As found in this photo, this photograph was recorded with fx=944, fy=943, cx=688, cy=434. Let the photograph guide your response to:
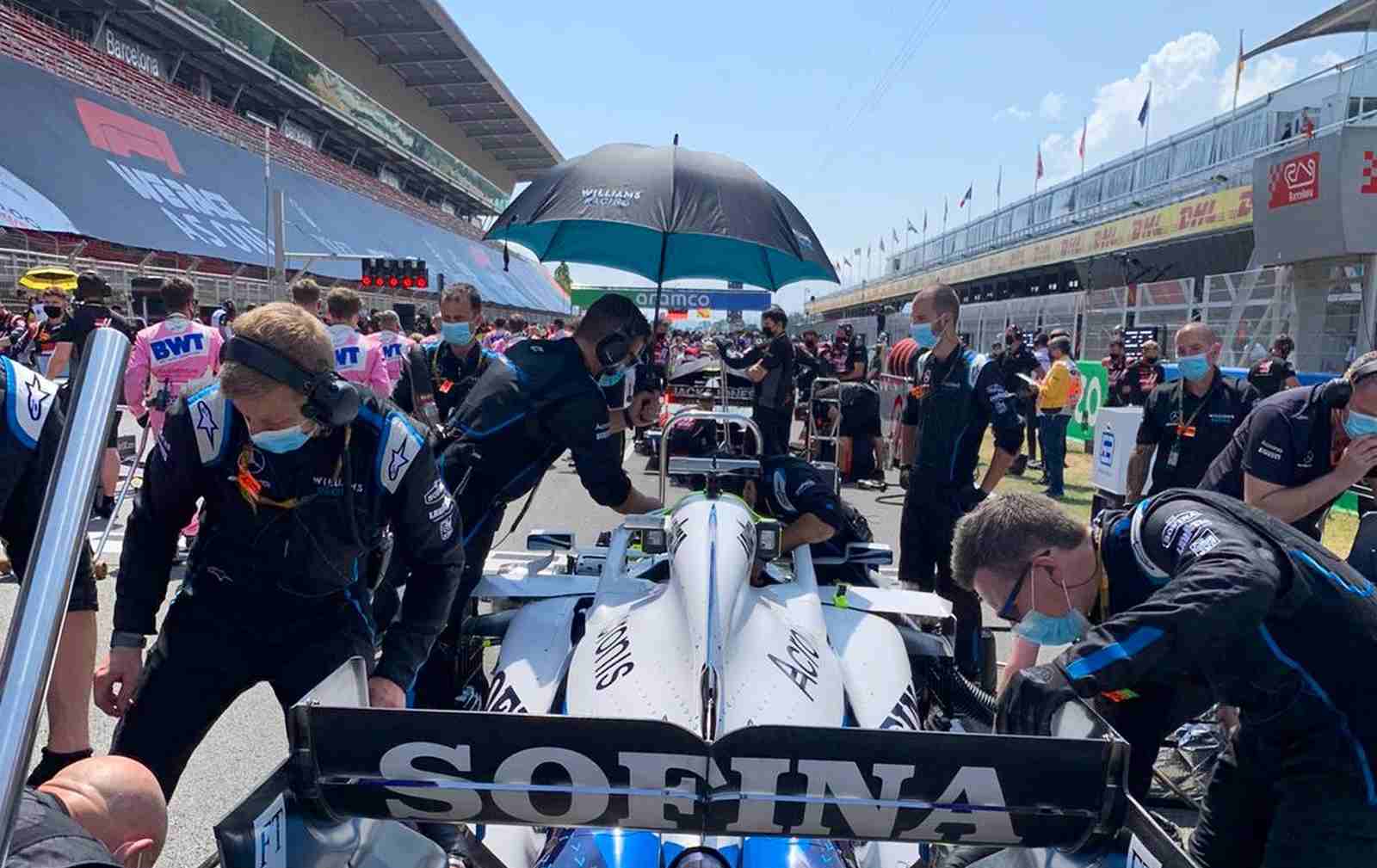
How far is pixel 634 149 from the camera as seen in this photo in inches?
215

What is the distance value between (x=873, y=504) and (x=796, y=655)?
7.56 m

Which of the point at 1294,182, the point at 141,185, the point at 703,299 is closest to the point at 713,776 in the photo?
the point at 1294,182

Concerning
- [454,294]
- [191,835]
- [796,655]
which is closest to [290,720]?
[796,655]

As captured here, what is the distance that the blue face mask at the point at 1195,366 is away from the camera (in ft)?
→ 18.2

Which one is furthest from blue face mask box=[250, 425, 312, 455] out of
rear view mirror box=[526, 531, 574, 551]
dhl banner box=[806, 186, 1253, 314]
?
dhl banner box=[806, 186, 1253, 314]

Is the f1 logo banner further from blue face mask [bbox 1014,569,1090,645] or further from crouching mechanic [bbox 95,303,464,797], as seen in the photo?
crouching mechanic [bbox 95,303,464,797]

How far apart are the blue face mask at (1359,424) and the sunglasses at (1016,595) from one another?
2.01 metres

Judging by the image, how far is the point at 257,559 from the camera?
2.47m

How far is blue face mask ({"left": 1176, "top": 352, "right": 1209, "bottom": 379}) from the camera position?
555cm

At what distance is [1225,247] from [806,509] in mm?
25656

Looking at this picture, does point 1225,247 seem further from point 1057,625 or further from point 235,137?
point 235,137

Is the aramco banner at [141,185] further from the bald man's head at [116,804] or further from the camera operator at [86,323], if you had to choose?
the bald man's head at [116,804]

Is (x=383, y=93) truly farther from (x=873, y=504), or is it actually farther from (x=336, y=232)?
(x=873, y=504)

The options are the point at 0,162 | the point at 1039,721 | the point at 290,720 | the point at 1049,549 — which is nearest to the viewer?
the point at 290,720
